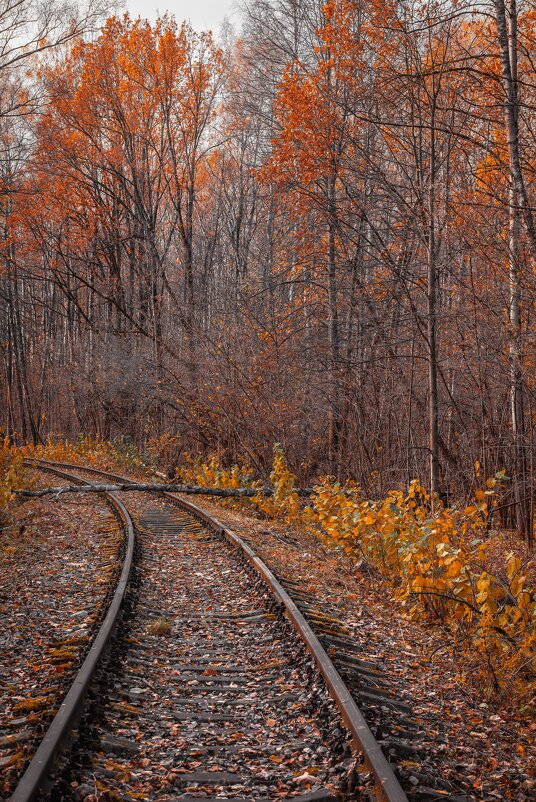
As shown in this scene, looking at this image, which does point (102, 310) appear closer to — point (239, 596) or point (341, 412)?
point (341, 412)

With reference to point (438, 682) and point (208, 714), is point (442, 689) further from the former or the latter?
point (208, 714)

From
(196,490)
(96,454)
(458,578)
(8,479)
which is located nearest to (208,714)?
(458,578)

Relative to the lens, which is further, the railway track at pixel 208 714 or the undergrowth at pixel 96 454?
the undergrowth at pixel 96 454

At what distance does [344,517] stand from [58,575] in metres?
3.64

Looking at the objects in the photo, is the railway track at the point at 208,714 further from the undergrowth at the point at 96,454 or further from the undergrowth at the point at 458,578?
the undergrowth at the point at 96,454

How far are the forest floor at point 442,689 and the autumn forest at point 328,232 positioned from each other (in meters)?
1.91

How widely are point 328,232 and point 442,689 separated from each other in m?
11.0

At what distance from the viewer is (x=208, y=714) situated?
4445 mm

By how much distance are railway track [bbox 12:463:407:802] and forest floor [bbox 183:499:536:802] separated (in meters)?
0.49

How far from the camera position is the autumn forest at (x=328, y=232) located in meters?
8.89

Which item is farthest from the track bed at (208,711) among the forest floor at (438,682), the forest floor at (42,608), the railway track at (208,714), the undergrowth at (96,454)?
the undergrowth at (96,454)

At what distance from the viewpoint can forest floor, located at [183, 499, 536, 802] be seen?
3.70 meters

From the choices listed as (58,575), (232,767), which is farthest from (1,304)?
(232,767)

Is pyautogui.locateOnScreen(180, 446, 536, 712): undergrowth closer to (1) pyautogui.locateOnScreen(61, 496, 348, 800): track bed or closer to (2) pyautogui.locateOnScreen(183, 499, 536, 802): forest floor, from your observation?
(2) pyautogui.locateOnScreen(183, 499, 536, 802): forest floor
